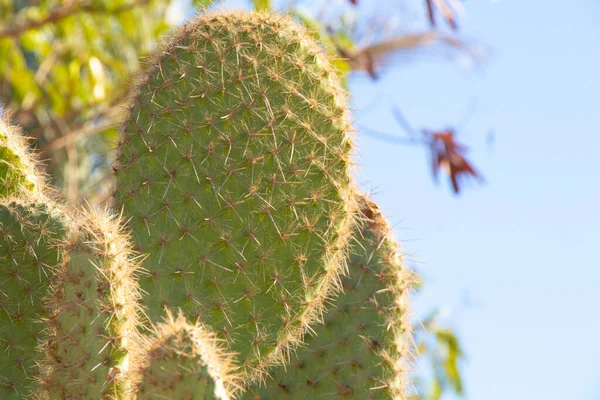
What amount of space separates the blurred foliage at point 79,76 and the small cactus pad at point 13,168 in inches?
88.6

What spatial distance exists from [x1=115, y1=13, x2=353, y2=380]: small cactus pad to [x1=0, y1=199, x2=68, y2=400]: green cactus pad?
0.24 m

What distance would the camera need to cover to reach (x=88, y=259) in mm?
1636

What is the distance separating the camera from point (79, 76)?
5188mm

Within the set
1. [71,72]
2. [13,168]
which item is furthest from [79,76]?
[13,168]

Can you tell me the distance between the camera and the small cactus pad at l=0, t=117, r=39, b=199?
2098 mm

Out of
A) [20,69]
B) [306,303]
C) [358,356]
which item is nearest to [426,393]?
[20,69]

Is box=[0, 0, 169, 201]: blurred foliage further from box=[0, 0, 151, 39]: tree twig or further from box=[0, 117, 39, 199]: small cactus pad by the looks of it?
box=[0, 117, 39, 199]: small cactus pad

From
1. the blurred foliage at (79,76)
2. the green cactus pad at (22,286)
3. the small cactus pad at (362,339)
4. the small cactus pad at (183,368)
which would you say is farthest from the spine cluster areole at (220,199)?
the blurred foliage at (79,76)

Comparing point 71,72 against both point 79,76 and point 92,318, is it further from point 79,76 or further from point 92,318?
point 92,318

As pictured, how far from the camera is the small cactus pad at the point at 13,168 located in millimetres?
2098

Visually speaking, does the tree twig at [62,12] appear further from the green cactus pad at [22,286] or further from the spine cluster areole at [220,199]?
the green cactus pad at [22,286]

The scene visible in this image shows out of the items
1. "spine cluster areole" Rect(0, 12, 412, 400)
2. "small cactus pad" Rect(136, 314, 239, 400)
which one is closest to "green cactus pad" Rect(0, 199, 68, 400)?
"spine cluster areole" Rect(0, 12, 412, 400)

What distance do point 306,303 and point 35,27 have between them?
3098mm

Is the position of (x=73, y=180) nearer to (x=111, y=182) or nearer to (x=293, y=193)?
(x=111, y=182)
